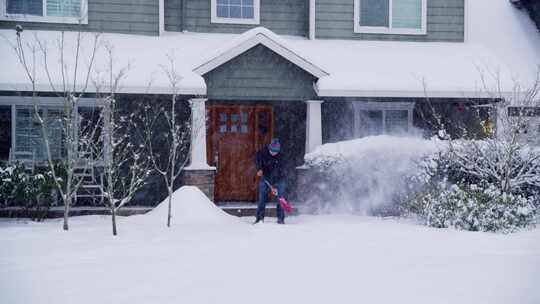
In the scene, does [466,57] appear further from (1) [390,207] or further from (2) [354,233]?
(2) [354,233]

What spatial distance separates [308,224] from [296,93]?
3056mm

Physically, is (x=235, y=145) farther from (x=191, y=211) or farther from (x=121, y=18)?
(x=121, y=18)

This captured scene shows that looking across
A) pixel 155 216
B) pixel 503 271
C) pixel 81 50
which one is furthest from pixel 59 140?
pixel 503 271

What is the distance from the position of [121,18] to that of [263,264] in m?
8.49

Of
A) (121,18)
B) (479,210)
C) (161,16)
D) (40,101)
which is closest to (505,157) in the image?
(479,210)

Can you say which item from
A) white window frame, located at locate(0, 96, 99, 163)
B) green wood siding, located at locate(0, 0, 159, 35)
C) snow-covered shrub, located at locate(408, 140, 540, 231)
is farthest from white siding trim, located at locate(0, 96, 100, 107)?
snow-covered shrub, located at locate(408, 140, 540, 231)

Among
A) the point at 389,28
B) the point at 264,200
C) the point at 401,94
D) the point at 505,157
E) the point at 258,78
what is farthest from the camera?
the point at 389,28

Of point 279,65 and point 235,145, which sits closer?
point 279,65

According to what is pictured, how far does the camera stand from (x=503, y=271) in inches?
259

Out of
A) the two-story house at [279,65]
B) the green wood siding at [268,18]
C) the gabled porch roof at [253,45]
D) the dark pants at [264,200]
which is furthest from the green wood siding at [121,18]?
the dark pants at [264,200]

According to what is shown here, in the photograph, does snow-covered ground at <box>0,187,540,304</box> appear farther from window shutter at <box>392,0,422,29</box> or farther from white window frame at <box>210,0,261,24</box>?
window shutter at <box>392,0,422,29</box>

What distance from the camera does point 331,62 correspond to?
13.0 meters

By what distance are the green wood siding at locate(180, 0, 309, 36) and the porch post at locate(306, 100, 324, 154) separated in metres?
2.64

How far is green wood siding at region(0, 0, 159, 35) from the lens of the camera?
43.5 ft
